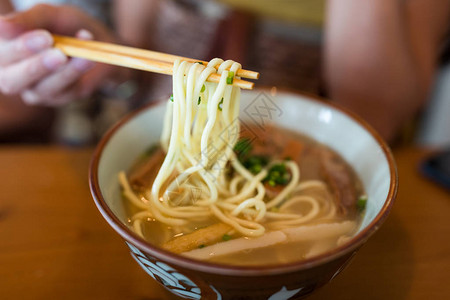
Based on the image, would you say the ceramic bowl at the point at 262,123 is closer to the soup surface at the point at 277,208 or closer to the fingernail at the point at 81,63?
the soup surface at the point at 277,208

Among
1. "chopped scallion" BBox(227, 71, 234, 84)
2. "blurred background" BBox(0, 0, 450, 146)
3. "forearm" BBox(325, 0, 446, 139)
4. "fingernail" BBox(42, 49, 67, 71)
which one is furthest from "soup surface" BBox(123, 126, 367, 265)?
"blurred background" BBox(0, 0, 450, 146)

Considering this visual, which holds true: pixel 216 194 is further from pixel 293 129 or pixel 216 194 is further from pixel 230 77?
pixel 293 129

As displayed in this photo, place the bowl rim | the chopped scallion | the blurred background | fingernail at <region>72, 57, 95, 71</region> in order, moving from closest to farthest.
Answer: the bowl rim < the chopped scallion < fingernail at <region>72, 57, 95, 71</region> < the blurred background

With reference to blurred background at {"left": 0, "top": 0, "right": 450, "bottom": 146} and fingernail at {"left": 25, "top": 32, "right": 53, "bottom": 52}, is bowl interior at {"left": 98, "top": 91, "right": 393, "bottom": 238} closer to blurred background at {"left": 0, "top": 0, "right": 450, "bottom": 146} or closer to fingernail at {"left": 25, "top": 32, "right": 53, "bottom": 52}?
fingernail at {"left": 25, "top": 32, "right": 53, "bottom": 52}

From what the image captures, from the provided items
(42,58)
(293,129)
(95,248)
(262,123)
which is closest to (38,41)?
(42,58)

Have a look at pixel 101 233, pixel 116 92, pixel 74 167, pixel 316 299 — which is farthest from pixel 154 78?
pixel 316 299
